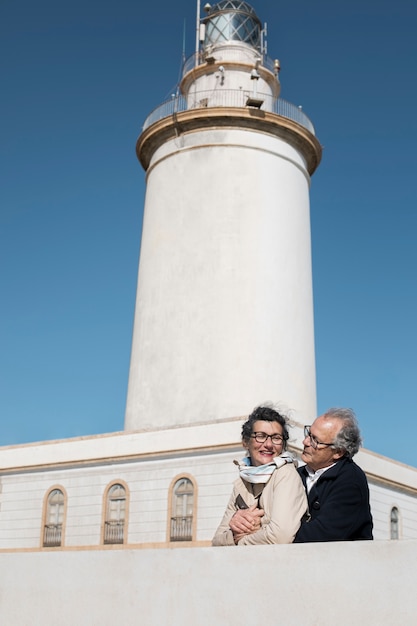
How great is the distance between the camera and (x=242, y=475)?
13.8ft

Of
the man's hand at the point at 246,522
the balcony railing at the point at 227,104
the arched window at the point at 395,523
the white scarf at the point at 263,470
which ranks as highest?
the balcony railing at the point at 227,104

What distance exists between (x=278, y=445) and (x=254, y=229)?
14.4m

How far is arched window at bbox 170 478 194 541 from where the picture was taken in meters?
14.7

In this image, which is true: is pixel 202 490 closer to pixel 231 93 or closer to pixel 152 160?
pixel 152 160

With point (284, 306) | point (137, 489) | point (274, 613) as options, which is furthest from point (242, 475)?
point (284, 306)

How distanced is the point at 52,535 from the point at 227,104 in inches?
455

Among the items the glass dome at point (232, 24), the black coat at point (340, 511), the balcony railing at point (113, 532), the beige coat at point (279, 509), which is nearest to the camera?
the black coat at point (340, 511)

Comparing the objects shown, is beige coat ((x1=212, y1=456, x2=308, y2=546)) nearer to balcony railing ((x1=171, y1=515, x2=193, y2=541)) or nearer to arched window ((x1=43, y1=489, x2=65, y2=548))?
balcony railing ((x1=171, y1=515, x2=193, y2=541))

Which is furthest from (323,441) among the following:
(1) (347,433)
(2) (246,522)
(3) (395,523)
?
(3) (395,523)

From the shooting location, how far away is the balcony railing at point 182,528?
48.1 ft

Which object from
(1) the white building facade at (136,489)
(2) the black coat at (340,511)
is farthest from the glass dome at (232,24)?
(2) the black coat at (340,511)

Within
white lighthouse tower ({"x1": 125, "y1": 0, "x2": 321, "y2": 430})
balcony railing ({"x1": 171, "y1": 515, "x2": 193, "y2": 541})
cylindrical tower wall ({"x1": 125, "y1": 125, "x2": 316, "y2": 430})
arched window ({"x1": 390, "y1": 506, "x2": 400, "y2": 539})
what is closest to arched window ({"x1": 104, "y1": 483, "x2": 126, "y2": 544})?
balcony railing ({"x1": 171, "y1": 515, "x2": 193, "y2": 541})

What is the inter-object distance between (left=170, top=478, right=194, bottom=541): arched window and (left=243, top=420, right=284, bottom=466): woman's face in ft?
Result: 35.1

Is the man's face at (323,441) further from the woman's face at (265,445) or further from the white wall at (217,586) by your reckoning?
the white wall at (217,586)
